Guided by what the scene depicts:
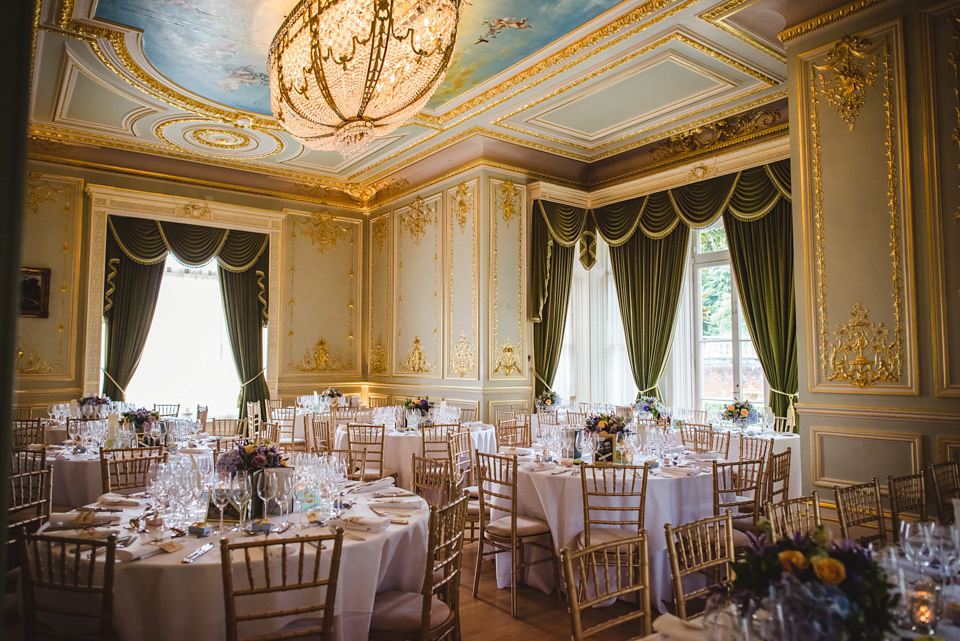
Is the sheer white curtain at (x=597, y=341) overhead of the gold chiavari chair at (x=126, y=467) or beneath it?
overhead

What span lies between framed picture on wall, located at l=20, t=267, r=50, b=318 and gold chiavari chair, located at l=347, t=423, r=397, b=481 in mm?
5117

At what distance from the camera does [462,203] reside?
30.6 feet

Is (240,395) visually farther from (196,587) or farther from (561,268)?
(196,587)

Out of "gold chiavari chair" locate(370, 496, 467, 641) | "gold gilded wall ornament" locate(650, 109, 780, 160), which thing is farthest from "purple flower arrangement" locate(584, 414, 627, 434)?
"gold gilded wall ornament" locate(650, 109, 780, 160)

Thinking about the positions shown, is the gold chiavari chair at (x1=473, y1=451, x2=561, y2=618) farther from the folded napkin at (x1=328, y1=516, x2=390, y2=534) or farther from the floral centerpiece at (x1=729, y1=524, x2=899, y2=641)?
the floral centerpiece at (x1=729, y1=524, x2=899, y2=641)

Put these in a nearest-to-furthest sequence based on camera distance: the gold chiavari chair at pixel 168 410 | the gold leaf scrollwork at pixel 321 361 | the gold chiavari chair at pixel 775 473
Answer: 1. the gold chiavari chair at pixel 775 473
2. the gold chiavari chair at pixel 168 410
3. the gold leaf scrollwork at pixel 321 361

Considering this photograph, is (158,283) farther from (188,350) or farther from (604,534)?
(604,534)

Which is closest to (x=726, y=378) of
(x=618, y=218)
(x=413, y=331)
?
(x=618, y=218)

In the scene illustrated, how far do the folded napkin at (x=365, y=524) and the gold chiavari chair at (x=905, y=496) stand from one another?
2718 mm

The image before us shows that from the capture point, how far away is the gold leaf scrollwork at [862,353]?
482cm

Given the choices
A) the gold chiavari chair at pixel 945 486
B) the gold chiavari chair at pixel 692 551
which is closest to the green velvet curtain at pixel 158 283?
the gold chiavari chair at pixel 692 551

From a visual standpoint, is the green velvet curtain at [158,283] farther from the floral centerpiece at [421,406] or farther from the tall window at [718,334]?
the tall window at [718,334]

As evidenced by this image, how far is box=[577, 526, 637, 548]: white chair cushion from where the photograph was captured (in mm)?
4230

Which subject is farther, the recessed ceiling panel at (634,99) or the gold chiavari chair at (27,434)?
the recessed ceiling panel at (634,99)
